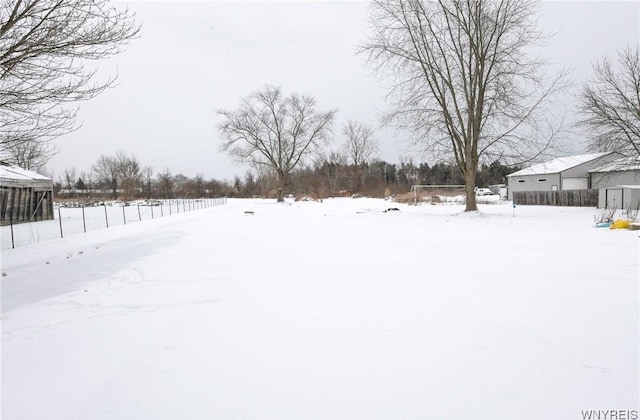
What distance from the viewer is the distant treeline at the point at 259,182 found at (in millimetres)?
68938

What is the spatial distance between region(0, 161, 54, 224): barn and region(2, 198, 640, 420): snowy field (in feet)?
56.9

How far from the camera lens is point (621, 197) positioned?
2097 centimetres

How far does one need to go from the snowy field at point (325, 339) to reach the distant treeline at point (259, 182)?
2140 inches

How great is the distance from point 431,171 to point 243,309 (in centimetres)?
9183

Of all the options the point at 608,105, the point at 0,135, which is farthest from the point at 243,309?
the point at 608,105

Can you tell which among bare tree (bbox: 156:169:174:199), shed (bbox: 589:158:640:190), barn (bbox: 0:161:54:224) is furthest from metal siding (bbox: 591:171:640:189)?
bare tree (bbox: 156:169:174:199)

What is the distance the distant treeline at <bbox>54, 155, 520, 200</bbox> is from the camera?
68938 millimetres

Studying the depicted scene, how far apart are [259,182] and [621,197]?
69659 mm

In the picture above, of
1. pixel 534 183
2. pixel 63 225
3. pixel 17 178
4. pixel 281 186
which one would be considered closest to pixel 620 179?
pixel 534 183

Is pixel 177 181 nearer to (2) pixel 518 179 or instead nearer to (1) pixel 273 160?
(1) pixel 273 160

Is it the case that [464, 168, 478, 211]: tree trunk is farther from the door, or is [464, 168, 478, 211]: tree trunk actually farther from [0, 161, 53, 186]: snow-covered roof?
[0, 161, 53, 186]: snow-covered roof

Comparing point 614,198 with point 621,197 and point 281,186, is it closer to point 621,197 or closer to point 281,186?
point 621,197

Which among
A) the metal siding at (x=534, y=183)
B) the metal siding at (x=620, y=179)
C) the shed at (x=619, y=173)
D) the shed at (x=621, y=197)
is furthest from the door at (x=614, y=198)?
the metal siding at (x=534, y=183)

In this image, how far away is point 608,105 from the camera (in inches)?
754
